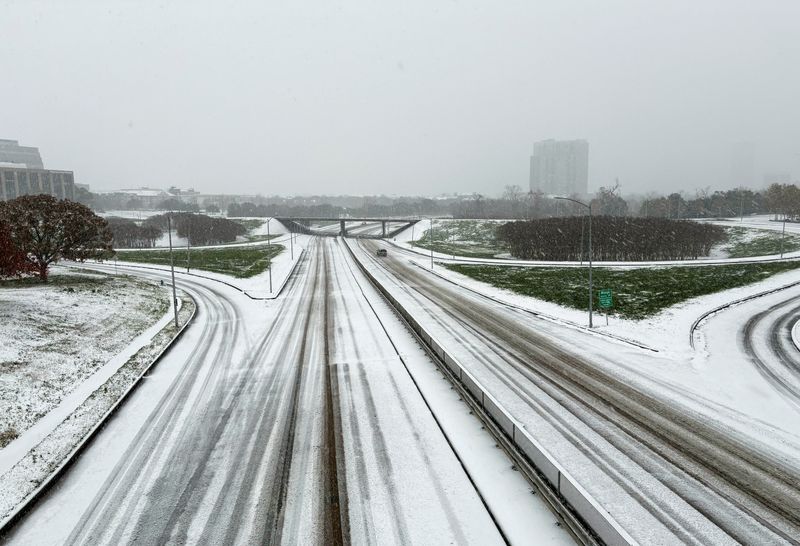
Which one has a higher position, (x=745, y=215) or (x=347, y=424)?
(x=745, y=215)

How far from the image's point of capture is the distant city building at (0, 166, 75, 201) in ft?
529

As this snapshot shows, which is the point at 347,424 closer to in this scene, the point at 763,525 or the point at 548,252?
the point at 763,525

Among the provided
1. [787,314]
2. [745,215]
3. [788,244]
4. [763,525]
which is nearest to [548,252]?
[788,244]

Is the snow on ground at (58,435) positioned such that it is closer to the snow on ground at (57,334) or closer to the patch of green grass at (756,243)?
the snow on ground at (57,334)

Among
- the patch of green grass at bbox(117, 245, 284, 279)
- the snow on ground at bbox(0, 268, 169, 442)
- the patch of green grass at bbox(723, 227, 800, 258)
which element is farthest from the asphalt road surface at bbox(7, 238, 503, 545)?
the patch of green grass at bbox(723, 227, 800, 258)

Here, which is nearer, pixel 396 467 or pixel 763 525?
pixel 763 525

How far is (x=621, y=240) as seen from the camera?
73.5 metres

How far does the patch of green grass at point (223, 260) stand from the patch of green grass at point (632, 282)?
30011mm

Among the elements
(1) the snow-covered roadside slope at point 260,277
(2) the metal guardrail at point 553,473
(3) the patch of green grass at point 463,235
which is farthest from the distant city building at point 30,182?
(2) the metal guardrail at point 553,473

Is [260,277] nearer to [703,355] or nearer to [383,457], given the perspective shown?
[383,457]

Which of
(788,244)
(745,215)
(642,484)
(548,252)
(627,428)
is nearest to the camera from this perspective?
(642,484)

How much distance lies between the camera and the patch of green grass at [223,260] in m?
63.5

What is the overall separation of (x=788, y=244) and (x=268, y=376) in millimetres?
81149

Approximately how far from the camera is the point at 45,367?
862 inches
